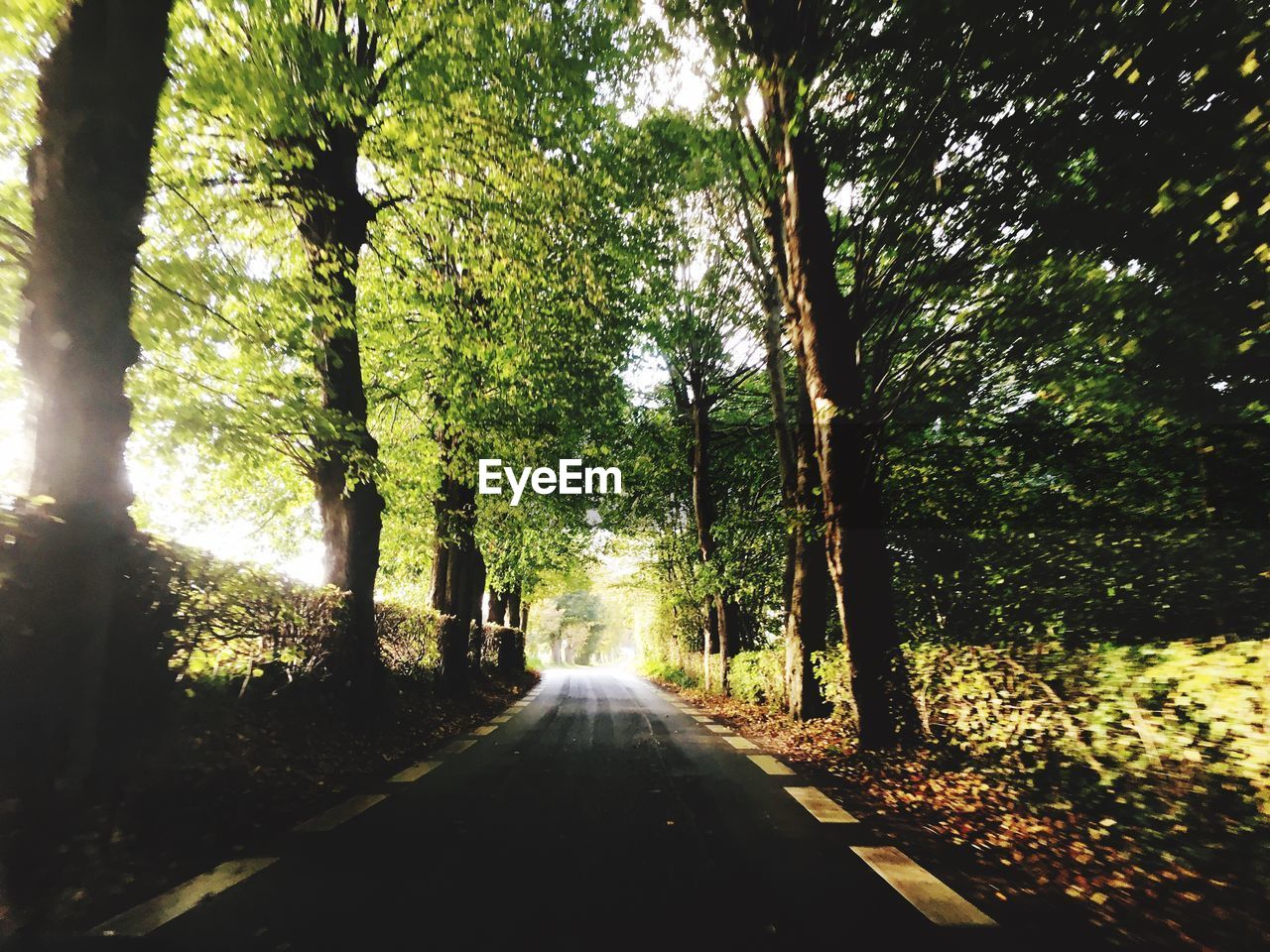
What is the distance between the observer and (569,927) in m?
2.76

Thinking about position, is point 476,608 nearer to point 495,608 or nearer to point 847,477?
point 495,608

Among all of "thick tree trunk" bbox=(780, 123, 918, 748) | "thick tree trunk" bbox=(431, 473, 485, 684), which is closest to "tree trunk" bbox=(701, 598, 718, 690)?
"thick tree trunk" bbox=(431, 473, 485, 684)

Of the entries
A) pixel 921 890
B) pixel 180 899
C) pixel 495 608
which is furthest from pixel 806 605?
pixel 495 608

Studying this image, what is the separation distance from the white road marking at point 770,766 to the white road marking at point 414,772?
3.65 metres

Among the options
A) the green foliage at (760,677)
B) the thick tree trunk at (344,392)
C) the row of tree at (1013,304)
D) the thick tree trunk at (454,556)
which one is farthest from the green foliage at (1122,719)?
the thick tree trunk at (454,556)

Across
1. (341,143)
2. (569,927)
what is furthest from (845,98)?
(569,927)

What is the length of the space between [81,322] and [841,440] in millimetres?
6925

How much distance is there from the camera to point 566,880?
3.35 m

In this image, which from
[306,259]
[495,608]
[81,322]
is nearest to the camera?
[81,322]

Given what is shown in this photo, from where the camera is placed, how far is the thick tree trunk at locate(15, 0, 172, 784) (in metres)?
3.43

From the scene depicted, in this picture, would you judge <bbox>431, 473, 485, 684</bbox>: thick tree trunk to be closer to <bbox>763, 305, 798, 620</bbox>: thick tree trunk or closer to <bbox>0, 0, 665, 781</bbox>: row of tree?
<bbox>0, 0, 665, 781</bbox>: row of tree

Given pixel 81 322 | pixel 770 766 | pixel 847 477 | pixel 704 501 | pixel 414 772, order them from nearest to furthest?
pixel 81 322, pixel 414 772, pixel 770 766, pixel 847 477, pixel 704 501

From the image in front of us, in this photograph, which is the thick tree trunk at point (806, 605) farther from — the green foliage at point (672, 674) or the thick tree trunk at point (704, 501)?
the green foliage at point (672, 674)

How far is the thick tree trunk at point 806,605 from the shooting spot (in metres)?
9.61
